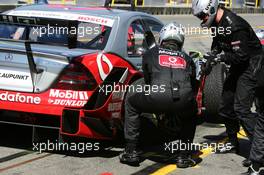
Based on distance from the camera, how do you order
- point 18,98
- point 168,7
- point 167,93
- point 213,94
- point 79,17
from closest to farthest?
point 167,93 → point 18,98 → point 79,17 → point 213,94 → point 168,7

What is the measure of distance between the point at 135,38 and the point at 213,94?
1.29 metres

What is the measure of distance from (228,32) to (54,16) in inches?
81.4

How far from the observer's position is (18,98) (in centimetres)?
558

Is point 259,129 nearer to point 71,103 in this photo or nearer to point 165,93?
point 165,93

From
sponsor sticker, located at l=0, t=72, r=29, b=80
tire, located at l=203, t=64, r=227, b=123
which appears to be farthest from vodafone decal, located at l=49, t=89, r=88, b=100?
tire, located at l=203, t=64, r=227, b=123

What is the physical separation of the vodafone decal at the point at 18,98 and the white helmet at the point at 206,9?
1918mm

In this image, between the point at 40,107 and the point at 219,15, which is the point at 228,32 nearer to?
the point at 219,15

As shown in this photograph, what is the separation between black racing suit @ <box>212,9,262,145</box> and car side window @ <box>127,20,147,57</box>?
1061mm

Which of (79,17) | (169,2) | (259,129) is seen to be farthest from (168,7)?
(259,129)

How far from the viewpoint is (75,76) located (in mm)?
5512

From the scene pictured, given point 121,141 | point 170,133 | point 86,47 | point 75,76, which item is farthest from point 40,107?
point 170,133

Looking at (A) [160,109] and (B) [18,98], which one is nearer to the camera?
(A) [160,109]

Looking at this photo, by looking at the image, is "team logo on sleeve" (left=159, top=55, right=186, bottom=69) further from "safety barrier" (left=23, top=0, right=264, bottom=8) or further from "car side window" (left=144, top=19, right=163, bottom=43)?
"safety barrier" (left=23, top=0, right=264, bottom=8)

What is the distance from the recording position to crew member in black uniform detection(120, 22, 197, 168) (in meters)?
5.32
